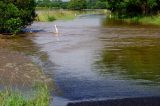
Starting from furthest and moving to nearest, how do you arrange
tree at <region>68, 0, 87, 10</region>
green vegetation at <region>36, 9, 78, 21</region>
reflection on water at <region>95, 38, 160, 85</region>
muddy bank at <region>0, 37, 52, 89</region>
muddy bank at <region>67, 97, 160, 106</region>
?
tree at <region>68, 0, 87, 10</region>, green vegetation at <region>36, 9, 78, 21</region>, reflection on water at <region>95, 38, 160, 85</region>, muddy bank at <region>0, 37, 52, 89</region>, muddy bank at <region>67, 97, 160, 106</region>

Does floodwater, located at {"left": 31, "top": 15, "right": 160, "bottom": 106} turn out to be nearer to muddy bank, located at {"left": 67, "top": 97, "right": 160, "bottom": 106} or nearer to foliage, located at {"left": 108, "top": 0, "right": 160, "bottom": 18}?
muddy bank, located at {"left": 67, "top": 97, "right": 160, "bottom": 106}

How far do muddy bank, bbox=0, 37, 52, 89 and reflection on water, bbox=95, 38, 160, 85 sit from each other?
8.92ft

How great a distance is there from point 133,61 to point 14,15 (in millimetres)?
17002

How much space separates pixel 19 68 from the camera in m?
20.0

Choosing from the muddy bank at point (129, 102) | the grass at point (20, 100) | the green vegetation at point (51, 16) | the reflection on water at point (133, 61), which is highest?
the grass at point (20, 100)

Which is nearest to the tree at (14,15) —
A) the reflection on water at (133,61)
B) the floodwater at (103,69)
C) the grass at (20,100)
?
the floodwater at (103,69)

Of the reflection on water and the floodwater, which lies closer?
the floodwater

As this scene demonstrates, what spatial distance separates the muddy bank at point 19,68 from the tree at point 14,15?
6.70 metres

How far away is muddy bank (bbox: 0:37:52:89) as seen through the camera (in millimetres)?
16938

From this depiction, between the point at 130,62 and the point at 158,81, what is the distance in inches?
210

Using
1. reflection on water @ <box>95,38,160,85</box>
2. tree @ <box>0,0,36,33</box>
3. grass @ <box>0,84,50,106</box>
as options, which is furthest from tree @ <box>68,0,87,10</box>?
grass @ <box>0,84,50,106</box>

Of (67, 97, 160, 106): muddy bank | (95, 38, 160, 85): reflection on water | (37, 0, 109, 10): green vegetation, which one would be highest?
(67, 97, 160, 106): muddy bank

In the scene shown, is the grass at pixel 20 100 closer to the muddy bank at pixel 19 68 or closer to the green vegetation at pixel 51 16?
the muddy bank at pixel 19 68

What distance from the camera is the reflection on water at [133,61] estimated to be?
60.4 feet
